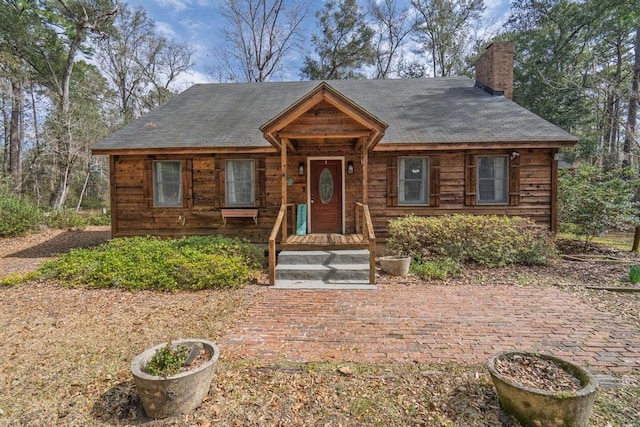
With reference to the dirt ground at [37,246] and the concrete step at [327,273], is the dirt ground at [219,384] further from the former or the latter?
the dirt ground at [37,246]

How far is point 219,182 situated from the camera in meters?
8.88

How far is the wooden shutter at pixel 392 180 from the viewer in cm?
866

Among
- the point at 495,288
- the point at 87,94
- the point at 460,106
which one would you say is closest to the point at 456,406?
the point at 495,288

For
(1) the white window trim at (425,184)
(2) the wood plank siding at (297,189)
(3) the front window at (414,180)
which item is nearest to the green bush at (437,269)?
(2) the wood plank siding at (297,189)

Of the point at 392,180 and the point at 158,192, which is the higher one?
the point at 392,180

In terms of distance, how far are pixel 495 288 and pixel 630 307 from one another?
1864 mm

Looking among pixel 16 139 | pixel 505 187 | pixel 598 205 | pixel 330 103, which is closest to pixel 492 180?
pixel 505 187

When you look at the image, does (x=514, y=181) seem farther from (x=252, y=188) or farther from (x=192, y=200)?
(x=192, y=200)

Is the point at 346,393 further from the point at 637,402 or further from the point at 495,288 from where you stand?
the point at 495,288

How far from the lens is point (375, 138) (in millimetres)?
6883

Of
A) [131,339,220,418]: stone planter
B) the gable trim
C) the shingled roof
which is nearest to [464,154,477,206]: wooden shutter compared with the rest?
the shingled roof

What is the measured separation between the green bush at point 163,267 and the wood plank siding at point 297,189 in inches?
72.5

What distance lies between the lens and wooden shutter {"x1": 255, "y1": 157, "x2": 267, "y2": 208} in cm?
881

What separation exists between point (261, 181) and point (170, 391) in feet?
22.3
